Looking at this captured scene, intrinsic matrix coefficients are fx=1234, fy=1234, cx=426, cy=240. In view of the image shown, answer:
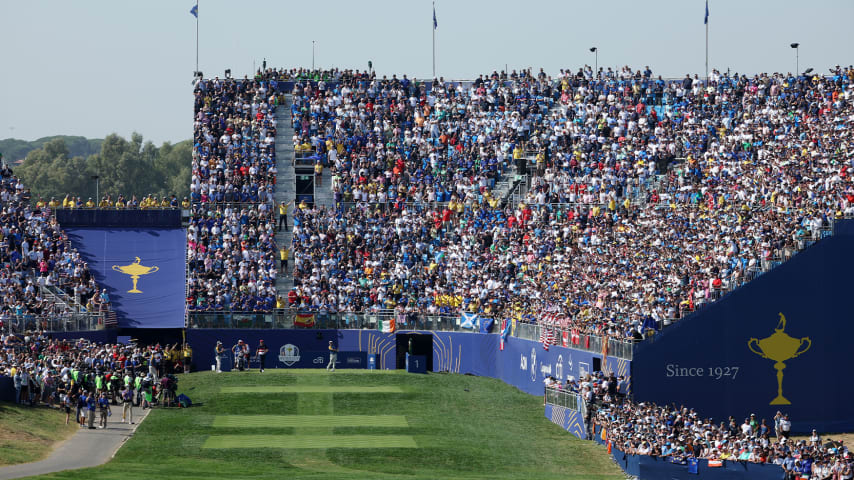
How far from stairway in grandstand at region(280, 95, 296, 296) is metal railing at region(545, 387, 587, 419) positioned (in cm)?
1977

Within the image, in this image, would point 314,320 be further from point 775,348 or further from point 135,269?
point 775,348

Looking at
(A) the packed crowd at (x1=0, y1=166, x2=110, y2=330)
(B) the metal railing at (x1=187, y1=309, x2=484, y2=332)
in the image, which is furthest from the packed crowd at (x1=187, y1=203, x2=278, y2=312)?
(A) the packed crowd at (x1=0, y1=166, x2=110, y2=330)

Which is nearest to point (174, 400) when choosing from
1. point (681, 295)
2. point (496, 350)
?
point (496, 350)

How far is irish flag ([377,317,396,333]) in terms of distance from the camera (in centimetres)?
5619

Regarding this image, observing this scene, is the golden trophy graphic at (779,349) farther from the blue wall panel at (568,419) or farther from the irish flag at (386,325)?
the irish flag at (386,325)

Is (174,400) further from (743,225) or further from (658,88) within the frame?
(658,88)

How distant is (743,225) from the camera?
45.5 metres

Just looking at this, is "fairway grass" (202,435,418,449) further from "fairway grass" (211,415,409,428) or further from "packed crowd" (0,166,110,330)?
"packed crowd" (0,166,110,330)

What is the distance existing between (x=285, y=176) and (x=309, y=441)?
89.7ft

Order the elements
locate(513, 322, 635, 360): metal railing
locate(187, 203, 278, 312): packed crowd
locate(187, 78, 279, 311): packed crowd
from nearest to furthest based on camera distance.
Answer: locate(513, 322, 635, 360): metal railing
locate(187, 203, 278, 312): packed crowd
locate(187, 78, 279, 311): packed crowd

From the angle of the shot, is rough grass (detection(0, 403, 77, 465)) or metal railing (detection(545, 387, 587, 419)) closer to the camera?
rough grass (detection(0, 403, 77, 465))

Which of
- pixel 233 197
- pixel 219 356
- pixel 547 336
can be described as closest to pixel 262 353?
pixel 219 356

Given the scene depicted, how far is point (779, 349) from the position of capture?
4303 cm

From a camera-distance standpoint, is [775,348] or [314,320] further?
[314,320]
